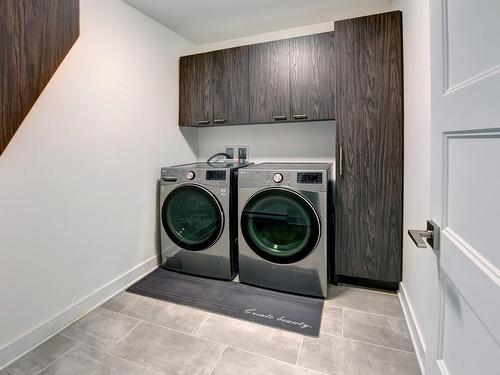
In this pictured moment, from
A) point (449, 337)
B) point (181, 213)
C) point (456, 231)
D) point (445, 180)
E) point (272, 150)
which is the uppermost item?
point (272, 150)

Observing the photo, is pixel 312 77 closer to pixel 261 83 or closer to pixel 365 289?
pixel 261 83

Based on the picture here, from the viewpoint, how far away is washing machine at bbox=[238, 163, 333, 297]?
6.38ft

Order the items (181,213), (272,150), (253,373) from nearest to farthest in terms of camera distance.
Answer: (253,373)
(181,213)
(272,150)

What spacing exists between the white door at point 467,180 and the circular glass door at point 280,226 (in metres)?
1.17

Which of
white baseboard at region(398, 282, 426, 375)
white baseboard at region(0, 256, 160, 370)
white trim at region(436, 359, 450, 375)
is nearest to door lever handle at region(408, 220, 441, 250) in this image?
white trim at region(436, 359, 450, 375)

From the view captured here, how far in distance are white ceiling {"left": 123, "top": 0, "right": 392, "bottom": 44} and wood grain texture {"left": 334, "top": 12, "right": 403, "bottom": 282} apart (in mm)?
373

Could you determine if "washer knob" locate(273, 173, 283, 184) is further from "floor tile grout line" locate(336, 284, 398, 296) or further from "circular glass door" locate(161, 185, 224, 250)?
"floor tile grout line" locate(336, 284, 398, 296)

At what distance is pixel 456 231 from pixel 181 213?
6.84 feet

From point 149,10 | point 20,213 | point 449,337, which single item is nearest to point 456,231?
point 449,337

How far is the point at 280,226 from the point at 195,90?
5.25 feet

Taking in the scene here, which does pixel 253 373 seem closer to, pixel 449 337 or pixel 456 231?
pixel 449 337

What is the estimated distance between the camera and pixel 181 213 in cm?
240

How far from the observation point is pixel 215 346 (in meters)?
1.54

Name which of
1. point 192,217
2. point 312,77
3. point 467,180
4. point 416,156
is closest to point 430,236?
point 467,180
